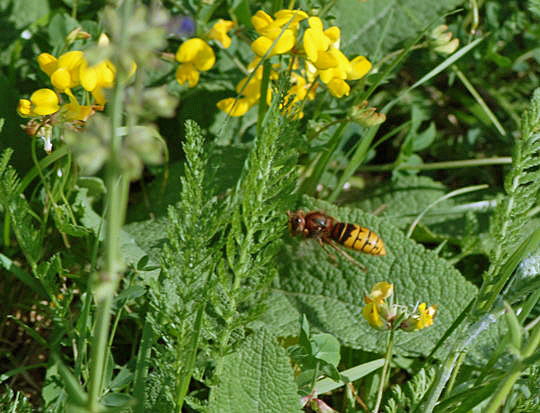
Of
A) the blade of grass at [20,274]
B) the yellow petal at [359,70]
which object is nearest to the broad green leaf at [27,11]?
the blade of grass at [20,274]

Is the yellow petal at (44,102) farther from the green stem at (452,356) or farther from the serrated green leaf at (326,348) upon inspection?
the green stem at (452,356)

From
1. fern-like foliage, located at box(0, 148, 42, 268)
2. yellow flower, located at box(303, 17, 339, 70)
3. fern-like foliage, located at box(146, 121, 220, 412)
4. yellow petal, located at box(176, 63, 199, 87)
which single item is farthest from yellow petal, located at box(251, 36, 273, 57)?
fern-like foliage, located at box(0, 148, 42, 268)

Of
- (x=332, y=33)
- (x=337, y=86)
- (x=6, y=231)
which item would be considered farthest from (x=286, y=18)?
(x=6, y=231)

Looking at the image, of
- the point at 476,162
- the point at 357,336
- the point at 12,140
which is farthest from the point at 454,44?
the point at 12,140

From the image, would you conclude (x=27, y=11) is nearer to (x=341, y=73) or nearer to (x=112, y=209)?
(x=341, y=73)

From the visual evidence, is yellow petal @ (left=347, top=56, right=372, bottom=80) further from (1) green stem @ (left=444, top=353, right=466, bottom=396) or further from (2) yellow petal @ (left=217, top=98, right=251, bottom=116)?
(1) green stem @ (left=444, top=353, right=466, bottom=396)
